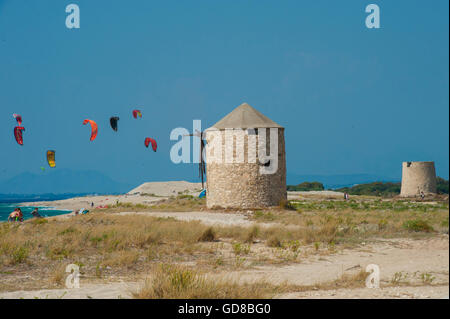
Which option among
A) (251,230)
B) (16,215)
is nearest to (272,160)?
(251,230)

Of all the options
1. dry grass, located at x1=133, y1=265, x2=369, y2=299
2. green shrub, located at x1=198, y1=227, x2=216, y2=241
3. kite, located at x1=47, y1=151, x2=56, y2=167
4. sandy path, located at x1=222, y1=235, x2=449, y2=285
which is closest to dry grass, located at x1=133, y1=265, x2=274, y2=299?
dry grass, located at x1=133, y1=265, x2=369, y2=299

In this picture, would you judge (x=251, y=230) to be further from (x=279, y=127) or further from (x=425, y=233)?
(x=279, y=127)

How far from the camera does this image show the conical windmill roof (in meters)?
21.1

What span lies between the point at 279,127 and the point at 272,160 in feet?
5.78

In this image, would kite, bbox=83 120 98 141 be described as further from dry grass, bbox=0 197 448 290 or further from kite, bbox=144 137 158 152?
kite, bbox=144 137 158 152

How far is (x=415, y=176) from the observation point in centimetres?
3459

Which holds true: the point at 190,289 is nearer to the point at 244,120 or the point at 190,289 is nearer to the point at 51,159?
the point at 51,159

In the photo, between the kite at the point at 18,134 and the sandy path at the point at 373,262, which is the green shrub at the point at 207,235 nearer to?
the sandy path at the point at 373,262

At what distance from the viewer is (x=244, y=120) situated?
21297mm

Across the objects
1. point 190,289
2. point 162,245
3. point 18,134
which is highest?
point 18,134

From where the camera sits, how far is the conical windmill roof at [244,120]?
21.1 meters

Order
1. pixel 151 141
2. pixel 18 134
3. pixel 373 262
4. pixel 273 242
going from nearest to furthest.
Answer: pixel 373 262, pixel 273 242, pixel 18 134, pixel 151 141

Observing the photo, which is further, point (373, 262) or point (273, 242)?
point (273, 242)

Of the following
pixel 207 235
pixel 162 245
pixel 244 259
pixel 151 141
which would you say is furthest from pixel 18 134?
pixel 244 259
